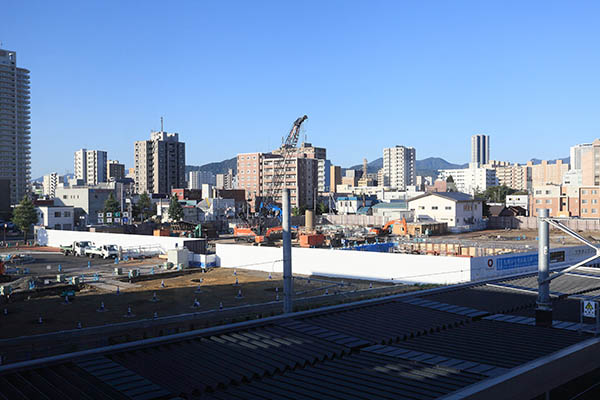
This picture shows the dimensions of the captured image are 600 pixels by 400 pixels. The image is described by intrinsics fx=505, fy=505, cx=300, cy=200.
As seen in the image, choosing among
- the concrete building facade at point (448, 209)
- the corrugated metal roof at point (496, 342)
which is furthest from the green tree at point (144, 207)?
the corrugated metal roof at point (496, 342)

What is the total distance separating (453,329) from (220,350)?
4331 millimetres

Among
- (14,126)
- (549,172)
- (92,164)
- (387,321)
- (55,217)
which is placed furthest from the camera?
(92,164)

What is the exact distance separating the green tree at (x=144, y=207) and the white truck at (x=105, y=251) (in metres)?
39.1

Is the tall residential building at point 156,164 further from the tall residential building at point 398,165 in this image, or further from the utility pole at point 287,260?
the utility pole at point 287,260

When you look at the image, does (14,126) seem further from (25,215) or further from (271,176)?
(25,215)

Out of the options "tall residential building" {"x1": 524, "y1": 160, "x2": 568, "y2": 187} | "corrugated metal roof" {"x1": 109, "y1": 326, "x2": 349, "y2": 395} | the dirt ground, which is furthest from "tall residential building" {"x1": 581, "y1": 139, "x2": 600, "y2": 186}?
"corrugated metal roof" {"x1": 109, "y1": 326, "x2": 349, "y2": 395}

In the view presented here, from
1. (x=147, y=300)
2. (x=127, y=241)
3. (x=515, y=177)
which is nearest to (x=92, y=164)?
(x=515, y=177)

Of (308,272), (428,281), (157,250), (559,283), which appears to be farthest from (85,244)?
(559,283)

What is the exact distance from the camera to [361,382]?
6.40 meters

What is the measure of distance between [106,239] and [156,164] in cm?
8405

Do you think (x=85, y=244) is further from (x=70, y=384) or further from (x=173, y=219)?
(x=70, y=384)

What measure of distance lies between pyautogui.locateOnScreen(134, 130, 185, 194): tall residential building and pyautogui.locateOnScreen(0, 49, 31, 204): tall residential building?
27.4 meters

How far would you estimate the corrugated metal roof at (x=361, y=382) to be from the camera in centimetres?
602

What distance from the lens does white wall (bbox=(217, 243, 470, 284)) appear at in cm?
2333
